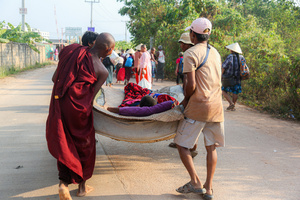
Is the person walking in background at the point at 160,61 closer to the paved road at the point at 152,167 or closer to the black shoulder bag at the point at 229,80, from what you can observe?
the black shoulder bag at the point at 229,80

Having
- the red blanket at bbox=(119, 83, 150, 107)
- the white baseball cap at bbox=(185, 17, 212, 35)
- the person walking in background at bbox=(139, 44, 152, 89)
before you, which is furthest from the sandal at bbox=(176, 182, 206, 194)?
the person walking in background at bbox=(139, 44, 152, 89)

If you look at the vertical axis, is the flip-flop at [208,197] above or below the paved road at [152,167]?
above

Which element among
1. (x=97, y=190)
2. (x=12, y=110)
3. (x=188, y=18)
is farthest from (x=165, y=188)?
(x=188, y=18)

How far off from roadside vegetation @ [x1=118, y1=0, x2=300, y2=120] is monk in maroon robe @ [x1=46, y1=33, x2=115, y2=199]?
6120mm

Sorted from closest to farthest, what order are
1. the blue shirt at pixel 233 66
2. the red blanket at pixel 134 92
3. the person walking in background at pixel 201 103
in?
the person walking in background at pixel 201 103
the red blanket at pixel 134 92
the blue shirt at pixel 233 66

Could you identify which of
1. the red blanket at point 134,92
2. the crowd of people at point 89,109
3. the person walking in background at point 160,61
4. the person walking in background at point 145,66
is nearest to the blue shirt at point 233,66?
the person walking in background at point 145,66

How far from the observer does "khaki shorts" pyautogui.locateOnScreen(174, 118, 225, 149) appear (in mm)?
3371

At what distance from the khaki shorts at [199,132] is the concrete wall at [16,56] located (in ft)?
50.0

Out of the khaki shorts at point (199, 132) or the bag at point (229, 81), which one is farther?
the bag at point (229, 81)

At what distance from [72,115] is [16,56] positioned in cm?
1809

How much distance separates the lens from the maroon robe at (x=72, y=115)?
315 centimetres

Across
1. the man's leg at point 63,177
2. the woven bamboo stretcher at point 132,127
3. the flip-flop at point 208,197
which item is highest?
the woven bamboo stretcher at point 132,127

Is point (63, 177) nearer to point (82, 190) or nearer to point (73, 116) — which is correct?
point (82, 190)

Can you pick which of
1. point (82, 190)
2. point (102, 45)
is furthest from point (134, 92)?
point (82, 190)
